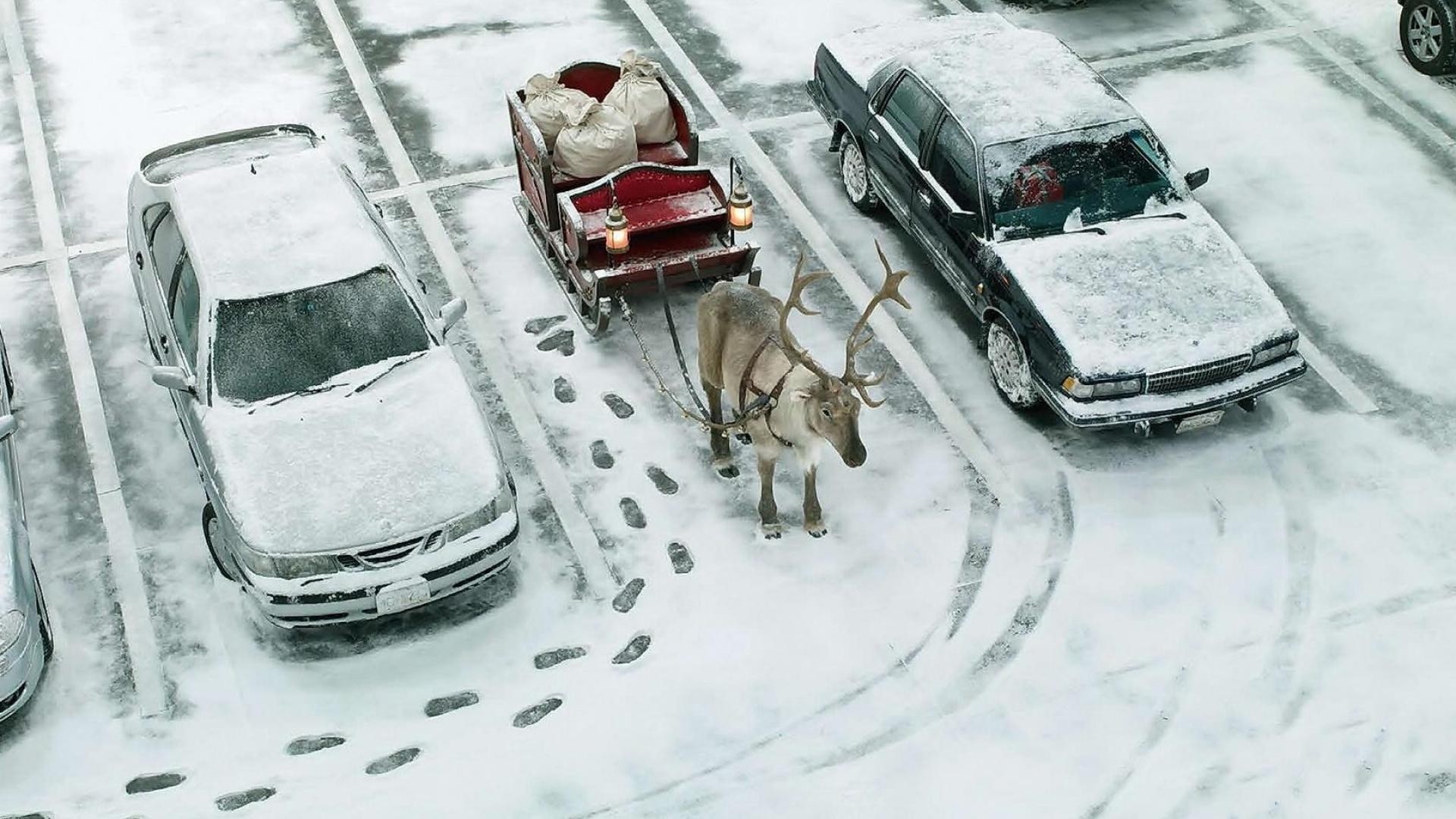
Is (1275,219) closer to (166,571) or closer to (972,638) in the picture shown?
(972,638)

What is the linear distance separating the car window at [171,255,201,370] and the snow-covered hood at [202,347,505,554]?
0.67m

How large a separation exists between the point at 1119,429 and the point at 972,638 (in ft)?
7.71

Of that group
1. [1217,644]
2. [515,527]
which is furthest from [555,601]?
[1217,644]

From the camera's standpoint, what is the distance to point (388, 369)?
30.1 ft

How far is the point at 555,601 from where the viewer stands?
29.9 ft

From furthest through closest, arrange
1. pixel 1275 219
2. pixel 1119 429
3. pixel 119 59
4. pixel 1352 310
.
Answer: pixel 119 59 < pixel 1275 219 < pixel 1352 310 < pixel 1119 429

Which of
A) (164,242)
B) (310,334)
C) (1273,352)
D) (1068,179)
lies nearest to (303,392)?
(310,334)

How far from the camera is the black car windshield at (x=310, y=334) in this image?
9.02 metres

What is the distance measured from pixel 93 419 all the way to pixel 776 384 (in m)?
5.08

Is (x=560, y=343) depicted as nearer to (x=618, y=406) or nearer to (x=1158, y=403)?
(x=618, y=406)

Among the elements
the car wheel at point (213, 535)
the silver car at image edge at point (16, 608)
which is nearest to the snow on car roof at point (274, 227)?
the car wheel at point (213, 535)

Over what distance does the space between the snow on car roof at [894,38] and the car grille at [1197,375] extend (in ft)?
13.1

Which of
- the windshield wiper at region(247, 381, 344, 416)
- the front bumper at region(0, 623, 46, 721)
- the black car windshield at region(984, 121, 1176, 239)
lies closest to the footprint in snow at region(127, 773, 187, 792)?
the front bumper at region(0, 623, 46, 721)

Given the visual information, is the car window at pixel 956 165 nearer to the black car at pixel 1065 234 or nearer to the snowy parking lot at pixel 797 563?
the black car at pixel 1065 234
